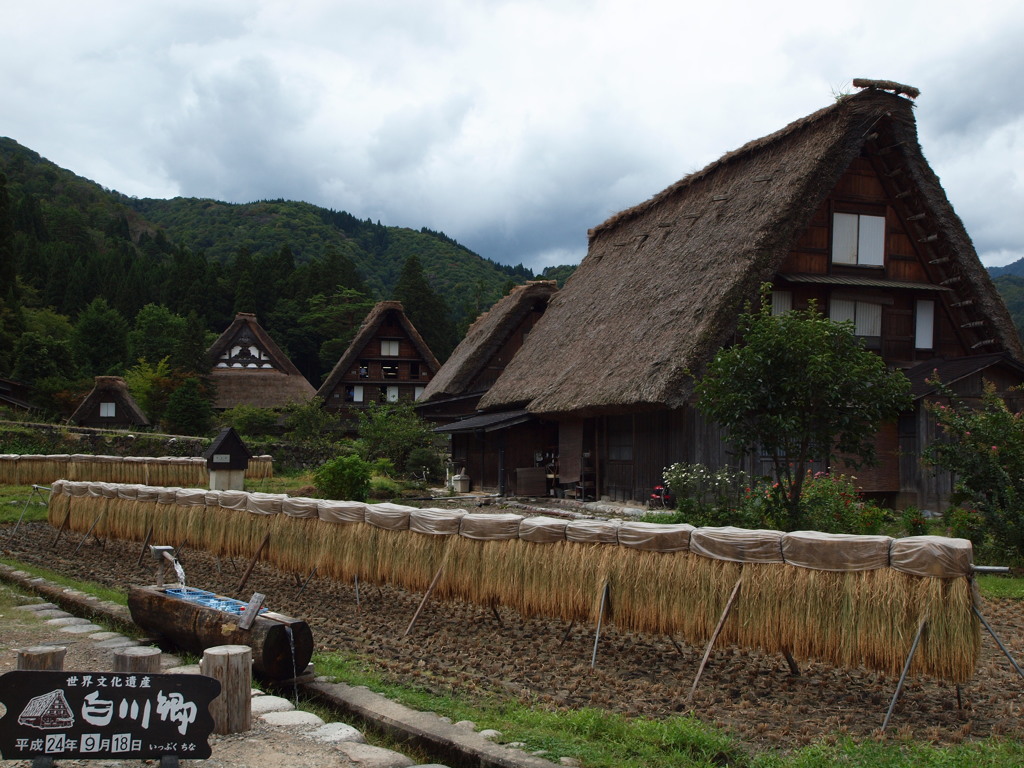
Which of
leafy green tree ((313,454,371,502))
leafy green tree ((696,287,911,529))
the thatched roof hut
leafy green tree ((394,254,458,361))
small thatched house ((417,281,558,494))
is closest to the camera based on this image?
leafy green tree ((696,287,911,529))

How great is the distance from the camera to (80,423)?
37.8 meters

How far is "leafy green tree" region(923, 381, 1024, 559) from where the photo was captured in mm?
9948

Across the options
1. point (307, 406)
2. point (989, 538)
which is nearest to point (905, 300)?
point (989, 538)

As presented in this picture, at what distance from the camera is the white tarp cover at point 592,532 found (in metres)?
6.74

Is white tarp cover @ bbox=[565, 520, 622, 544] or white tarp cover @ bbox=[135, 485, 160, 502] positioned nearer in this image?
white tarp cover @ bbox=[565, 520, 622, 544]

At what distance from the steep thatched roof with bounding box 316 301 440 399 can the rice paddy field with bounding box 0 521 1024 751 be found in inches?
1188

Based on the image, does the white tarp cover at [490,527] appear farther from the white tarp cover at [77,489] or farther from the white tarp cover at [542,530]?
the white tarp cover at [77,489]

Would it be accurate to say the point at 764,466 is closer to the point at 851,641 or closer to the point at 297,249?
the point at 851,641

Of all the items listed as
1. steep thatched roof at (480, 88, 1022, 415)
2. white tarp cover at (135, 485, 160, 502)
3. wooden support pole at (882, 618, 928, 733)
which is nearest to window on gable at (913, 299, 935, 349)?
steep thatched roof at (480, 88, 1022, 415)

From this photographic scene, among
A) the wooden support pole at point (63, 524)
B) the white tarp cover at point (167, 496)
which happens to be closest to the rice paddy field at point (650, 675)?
the white tarp cover at point (167, 496)

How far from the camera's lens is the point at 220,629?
6.21 metres

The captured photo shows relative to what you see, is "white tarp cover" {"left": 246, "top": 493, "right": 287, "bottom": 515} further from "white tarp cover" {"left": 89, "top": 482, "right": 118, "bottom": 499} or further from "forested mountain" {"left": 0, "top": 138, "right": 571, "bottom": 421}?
"forested mountain" {"left": 0, "top": 138, "right": 571, "bottom": 421}

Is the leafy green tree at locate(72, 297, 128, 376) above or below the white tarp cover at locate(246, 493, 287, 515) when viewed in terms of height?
above

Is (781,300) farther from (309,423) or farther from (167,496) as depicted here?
(309,423)
